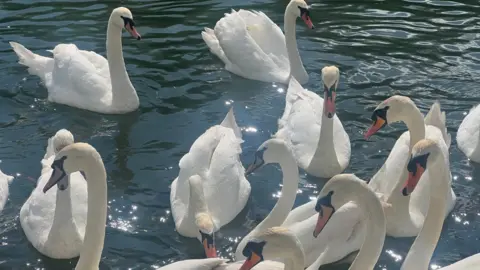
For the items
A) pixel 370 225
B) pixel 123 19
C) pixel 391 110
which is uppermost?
pixel 123 19

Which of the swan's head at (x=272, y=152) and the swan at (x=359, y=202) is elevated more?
the swan at (x=359, y=202)

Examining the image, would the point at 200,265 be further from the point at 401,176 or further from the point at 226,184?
the point at 401,176

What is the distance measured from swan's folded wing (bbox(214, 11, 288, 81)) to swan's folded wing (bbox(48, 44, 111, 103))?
6.75 ft

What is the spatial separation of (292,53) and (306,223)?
16.1ft

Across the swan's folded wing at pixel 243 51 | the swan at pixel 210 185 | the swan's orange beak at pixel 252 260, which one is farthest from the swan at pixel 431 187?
the swan's folded wing at pixel 243 51

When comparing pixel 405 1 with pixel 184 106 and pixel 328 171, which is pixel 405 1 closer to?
pixel 184 106

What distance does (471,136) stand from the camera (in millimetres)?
10500

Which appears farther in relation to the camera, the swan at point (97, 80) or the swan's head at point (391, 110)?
the swan at point (97, 80)

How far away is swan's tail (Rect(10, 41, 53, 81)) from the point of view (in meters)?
12.6

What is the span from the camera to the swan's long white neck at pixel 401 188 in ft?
28.2

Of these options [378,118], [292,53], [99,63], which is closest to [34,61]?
[99,63]

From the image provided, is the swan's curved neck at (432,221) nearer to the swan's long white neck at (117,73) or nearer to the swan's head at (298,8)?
the swan's long white neck at (117,73)

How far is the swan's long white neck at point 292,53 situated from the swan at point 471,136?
107 inches

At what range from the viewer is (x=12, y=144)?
36.0 feet
